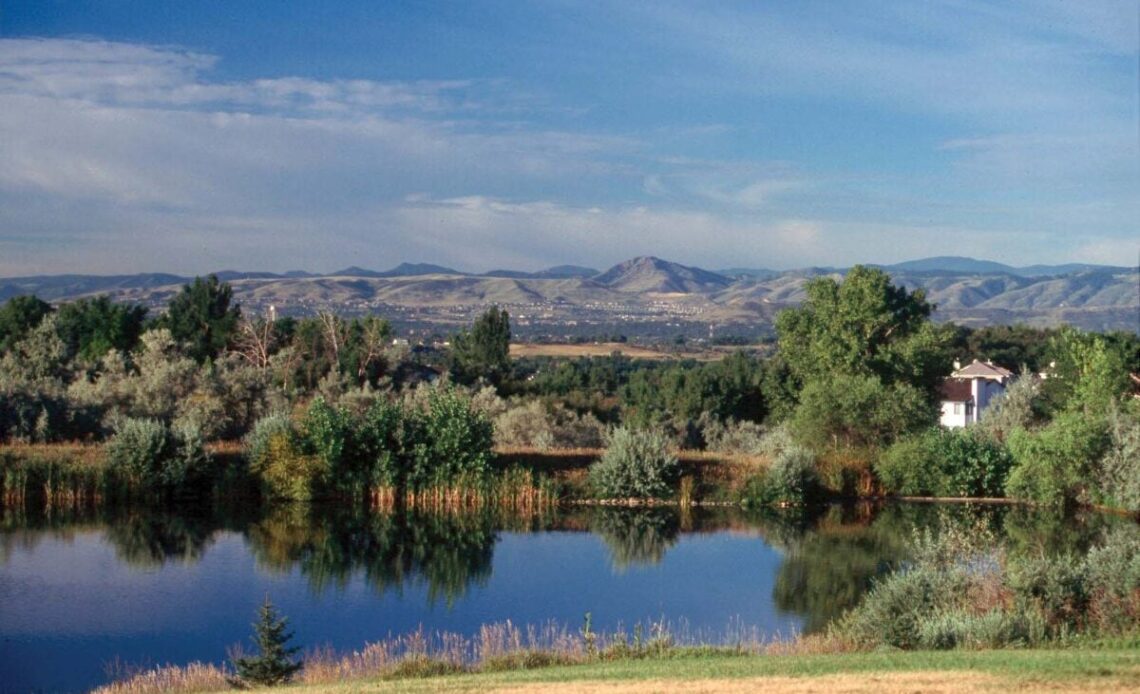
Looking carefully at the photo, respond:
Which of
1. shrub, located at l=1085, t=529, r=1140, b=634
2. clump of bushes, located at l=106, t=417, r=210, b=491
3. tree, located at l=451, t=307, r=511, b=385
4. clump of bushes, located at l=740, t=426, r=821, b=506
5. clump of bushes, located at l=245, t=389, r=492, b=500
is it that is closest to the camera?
shrub, located at l=1085, t=529, r=1140, b=634

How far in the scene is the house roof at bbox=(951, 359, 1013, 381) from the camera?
84.7 m

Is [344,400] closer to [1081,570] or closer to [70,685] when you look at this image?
[70,685]

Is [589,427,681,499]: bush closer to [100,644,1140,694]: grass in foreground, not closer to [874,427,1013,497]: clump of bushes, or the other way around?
[874,427,1013,497]: clump of bushes

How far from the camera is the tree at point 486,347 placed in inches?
2653

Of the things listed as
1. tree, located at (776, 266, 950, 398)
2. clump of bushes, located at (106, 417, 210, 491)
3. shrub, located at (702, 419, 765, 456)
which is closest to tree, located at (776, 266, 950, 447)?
tree, located at (776, 266, 950, 398)

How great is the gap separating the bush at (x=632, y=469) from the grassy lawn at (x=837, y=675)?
2273 cm

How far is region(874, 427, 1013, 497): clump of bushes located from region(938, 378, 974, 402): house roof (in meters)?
43.3

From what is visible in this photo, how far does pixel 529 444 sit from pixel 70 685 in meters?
30.2

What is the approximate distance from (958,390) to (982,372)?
2.39m

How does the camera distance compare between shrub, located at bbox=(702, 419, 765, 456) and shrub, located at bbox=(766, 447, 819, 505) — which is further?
shrub, located at bbox=(702, 419, 765, 456)

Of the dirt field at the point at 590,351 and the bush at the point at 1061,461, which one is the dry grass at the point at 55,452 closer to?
the bush at the point at 1061,461

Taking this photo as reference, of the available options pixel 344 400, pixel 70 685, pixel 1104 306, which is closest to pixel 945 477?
pixel 344 400

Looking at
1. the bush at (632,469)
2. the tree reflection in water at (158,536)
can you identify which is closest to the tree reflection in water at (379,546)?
the tree reflection in water at (158,536)

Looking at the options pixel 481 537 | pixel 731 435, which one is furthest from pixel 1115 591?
pixel 731 435
